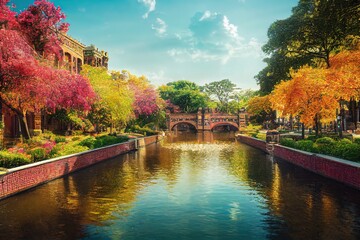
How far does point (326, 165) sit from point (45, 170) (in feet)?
50.1

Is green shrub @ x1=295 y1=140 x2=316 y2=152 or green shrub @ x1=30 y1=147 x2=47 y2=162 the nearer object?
green shrub @ x1=30 y1=147 x2=47 y2=162

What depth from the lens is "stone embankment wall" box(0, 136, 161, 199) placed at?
1391 cm

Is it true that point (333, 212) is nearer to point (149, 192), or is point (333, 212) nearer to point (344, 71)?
point (149, 192)

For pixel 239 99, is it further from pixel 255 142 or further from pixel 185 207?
pixel 185 207

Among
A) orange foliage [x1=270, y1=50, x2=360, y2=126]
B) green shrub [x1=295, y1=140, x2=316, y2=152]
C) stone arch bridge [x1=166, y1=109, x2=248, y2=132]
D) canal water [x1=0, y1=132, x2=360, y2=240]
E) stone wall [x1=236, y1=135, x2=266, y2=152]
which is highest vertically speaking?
orange foliage [x1=270, y1=50, x2=360, y2=126]

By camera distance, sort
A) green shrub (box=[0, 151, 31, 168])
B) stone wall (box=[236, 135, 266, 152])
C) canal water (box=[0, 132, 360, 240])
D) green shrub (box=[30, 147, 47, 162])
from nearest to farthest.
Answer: canal water (box=[0, 132, 360, 240])
green shrub (box=[0, 151, 31, 168])
green shrub (box=[30, 147, 47, 162])
stone wall (box=[236, 135, 266, 152])

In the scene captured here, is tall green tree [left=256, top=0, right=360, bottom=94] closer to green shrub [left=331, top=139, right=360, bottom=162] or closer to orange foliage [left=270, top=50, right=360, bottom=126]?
orange foliage [left=270, top=50, right=360, bottom=126]

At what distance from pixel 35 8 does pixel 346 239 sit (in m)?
26.3

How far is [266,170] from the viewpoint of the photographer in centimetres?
2152

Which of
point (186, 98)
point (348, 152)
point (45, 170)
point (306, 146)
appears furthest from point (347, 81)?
point (186, 98)

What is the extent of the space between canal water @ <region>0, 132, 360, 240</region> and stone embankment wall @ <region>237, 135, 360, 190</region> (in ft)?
1.49

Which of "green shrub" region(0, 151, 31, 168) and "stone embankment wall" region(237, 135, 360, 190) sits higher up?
"green shrub" region(0, 151, 31, 168)

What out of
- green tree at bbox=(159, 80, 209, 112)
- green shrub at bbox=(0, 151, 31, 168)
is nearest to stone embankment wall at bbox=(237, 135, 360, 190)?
green shrub at bbox=(0, 151, 31, 168)

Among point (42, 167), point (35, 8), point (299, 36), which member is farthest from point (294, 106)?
point (35, 8)
